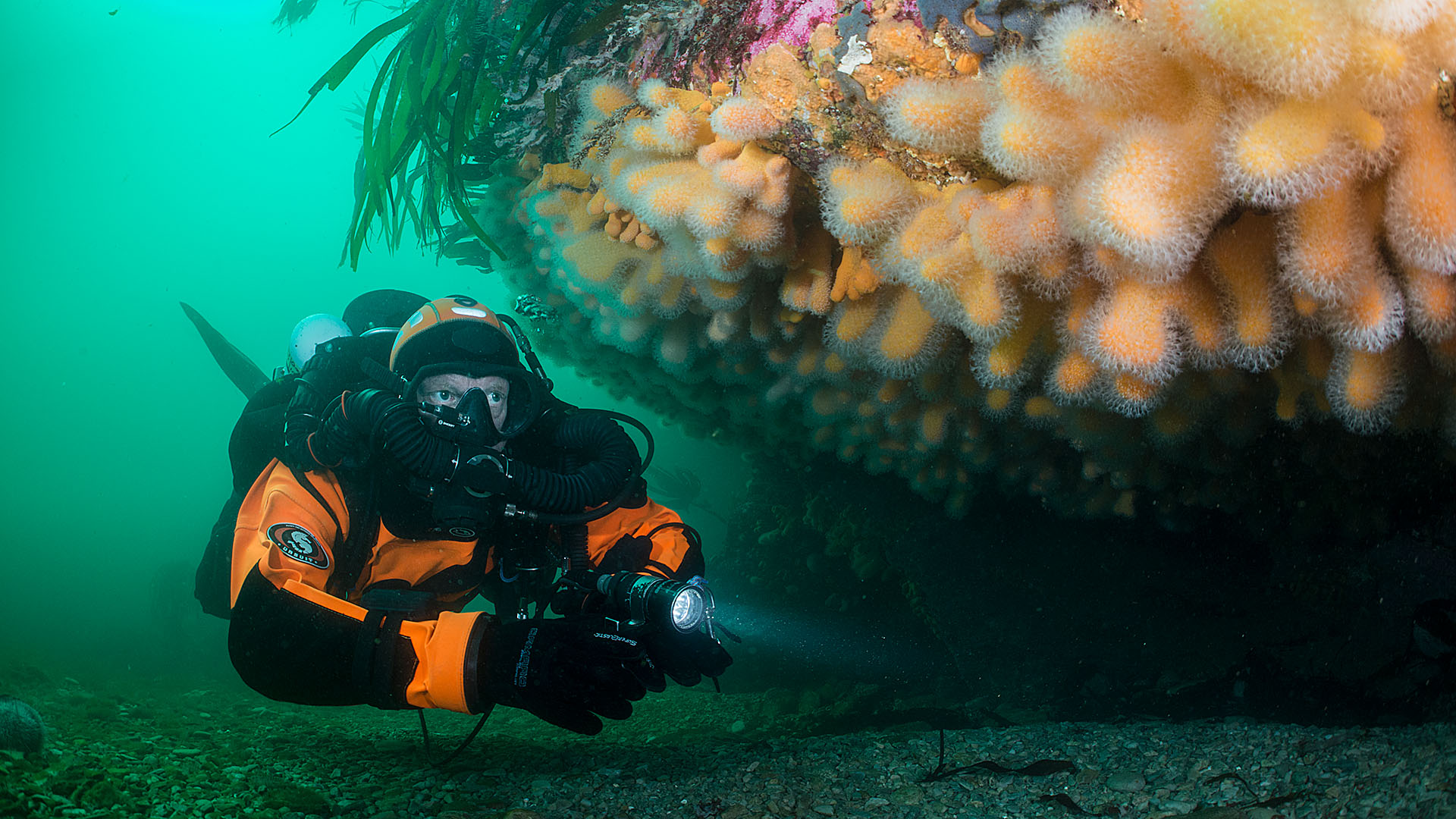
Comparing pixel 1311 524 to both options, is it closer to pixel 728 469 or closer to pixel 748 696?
pixel 748 696

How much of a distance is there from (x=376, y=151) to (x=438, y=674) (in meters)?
2.64

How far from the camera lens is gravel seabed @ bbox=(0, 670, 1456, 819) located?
1.94 meters

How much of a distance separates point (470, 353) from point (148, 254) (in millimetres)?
124394

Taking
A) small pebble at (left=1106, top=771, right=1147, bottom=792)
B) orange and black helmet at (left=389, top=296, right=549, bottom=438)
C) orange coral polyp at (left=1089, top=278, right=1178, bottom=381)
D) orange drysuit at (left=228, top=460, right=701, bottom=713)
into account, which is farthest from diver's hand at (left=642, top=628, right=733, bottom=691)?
orange coral polyp at (left=1089, top=278, right=1178, bottom=381)

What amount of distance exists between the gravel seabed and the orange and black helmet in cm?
151

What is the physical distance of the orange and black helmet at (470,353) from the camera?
118 inches

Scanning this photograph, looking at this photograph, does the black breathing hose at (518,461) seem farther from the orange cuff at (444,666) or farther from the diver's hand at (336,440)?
A: the orange cuff at (444,666)

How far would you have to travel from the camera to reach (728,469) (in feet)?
50.0

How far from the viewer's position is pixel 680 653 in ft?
7.44

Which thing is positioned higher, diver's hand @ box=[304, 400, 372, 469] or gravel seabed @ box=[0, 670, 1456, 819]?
diver's hand @ box=[304, 400, 372, 469]

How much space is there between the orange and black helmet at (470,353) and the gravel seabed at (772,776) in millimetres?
1515

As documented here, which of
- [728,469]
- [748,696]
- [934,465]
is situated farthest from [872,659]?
[728,469]

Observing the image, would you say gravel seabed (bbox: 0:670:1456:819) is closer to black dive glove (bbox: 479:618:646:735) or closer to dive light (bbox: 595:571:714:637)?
black dive glove (bbox: 479:618:646:735)

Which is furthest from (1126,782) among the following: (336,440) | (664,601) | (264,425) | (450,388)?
(264,425)
